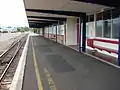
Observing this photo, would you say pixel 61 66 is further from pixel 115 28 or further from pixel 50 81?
pixel 115 28

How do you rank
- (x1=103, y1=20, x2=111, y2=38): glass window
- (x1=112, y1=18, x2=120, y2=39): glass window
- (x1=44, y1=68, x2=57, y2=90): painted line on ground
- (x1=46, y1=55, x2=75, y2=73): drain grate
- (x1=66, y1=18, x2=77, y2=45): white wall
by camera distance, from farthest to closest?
(x1=66, y1=18, x2=77, y2=45): white wall < (x1=103, y1=20, x2=111, y2=38): glass window < (x1=112, y1=18, x2=120, y2=39): glass window < (x1=46, y1=55, x2=75, y2=73): drain grate < (x1=44, y1=68, x2=57, y2=90): painted line on ground

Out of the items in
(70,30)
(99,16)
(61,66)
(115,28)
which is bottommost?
(61,66)

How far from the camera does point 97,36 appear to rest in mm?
17875

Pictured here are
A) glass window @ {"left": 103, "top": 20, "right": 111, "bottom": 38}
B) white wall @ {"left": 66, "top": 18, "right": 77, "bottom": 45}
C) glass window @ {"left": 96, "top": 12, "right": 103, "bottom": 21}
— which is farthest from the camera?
white wall @ {"left": 66, "top": 18, "right": 77, "bottom": 45}

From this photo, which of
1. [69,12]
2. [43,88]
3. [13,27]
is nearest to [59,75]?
[43,88]

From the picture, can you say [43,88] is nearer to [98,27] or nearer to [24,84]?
[24,84]

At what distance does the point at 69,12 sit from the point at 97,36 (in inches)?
139

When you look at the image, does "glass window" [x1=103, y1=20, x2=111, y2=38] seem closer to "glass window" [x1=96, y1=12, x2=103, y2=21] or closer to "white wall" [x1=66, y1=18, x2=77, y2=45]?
"glass window" [x1=96, y1=12, x2=103, y2=21]

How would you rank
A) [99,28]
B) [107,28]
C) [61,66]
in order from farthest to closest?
[99,28] < [107,28] < [61,66]

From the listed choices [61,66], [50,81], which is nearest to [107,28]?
[61,66]

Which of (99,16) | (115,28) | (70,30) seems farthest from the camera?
(70,30)

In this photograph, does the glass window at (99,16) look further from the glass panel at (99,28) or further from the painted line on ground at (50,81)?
the painted line on ground at (50,81)

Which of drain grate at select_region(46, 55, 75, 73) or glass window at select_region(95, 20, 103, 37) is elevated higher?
glass window at select_region(95, 20, 103, 37)

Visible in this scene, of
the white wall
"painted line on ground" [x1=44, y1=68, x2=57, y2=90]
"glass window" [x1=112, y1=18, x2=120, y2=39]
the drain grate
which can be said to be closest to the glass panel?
"glass window" [x1=112, y1=18, x2=120, y2=39]
